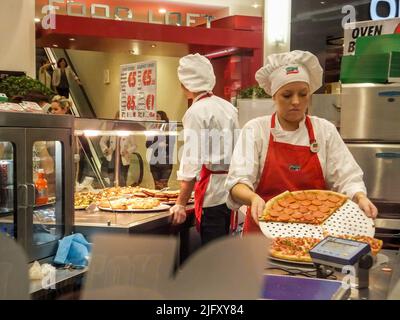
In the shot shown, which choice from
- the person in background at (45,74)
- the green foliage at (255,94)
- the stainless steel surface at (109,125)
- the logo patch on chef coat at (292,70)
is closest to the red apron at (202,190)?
the stainless steel surface at (109,125)

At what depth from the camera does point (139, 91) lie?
10.2ft

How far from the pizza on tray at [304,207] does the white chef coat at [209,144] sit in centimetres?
108

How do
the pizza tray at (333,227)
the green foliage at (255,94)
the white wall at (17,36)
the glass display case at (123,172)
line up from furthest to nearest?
1. the white wall at (17,36)
2. the green foliage at (255,94)
3. the glass display case at (123,172)
4. the pizza tray at (333,227)

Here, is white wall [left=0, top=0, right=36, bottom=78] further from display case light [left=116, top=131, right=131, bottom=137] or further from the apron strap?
the apron strap

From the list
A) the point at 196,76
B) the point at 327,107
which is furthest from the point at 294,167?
the point at 327,107

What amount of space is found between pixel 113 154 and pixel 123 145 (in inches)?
3.5

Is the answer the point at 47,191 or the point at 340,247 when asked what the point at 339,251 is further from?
the point at 47,191

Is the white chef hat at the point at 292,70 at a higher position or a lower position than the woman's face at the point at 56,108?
higher

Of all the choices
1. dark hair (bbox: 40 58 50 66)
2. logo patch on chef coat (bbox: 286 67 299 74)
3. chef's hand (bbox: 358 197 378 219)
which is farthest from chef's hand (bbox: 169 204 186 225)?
dark hair (bbox: 40 58 50 66)

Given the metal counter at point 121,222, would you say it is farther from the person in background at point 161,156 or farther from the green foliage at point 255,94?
the green foliage at point 255,94

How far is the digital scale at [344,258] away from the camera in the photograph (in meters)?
1.02

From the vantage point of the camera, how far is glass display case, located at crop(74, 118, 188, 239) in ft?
8.33

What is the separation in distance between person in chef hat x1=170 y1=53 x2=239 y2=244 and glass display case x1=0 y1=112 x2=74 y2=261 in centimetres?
80

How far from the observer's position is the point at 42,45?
7.03m
